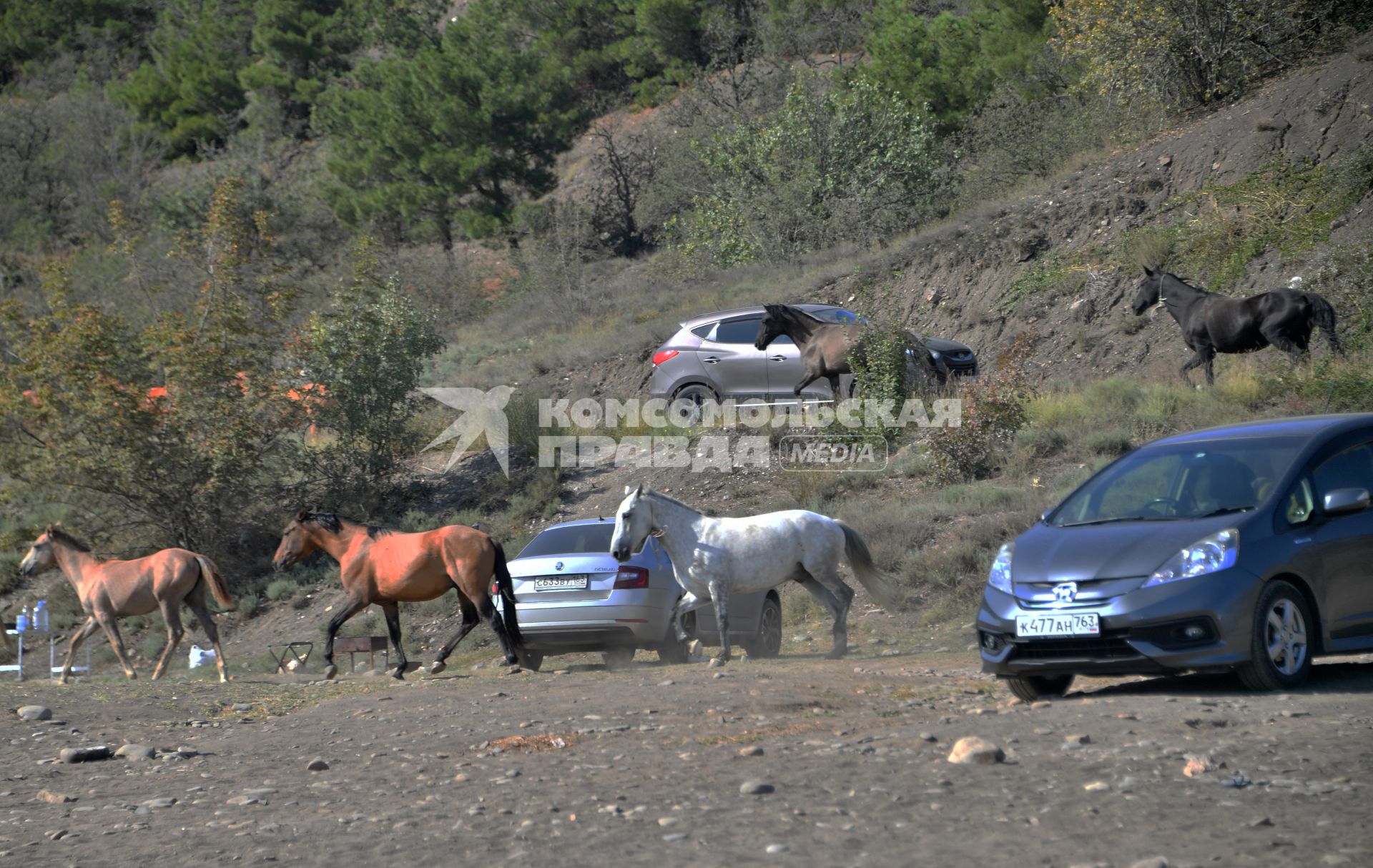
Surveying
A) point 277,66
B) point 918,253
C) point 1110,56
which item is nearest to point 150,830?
point 918,253

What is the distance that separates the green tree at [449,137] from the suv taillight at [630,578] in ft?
131

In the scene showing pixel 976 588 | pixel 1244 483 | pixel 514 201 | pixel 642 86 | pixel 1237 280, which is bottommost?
pixel 976 588

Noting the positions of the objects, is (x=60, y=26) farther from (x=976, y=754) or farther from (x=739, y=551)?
(x=976, y=754)

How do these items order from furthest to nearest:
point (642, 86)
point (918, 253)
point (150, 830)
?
point (642, 86) < point (918, 253) < point (150, 830)

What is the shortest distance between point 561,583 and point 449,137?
40700mm

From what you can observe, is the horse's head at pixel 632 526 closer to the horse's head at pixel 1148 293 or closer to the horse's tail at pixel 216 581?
the horse's tail at pixel 216 581

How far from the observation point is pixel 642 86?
227 feet

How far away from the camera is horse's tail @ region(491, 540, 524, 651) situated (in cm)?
1348

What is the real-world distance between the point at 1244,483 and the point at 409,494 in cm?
2030

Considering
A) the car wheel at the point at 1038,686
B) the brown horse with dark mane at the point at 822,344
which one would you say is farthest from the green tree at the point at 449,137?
the car wheel at the point at 1038,686

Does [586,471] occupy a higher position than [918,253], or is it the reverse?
[918,253]

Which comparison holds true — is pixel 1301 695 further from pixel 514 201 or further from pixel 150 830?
pixel 514 201

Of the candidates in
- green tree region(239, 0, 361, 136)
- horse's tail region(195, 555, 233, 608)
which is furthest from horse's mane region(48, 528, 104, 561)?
green tree region(239, 0, 361, 136)

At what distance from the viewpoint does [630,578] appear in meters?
13.5
